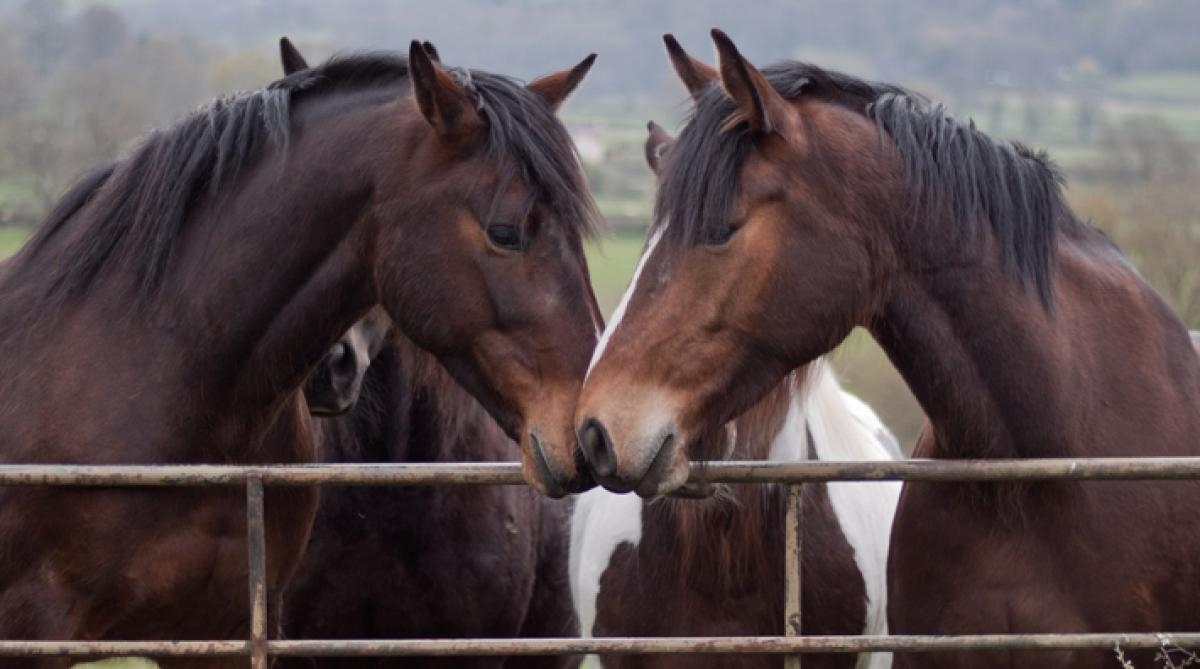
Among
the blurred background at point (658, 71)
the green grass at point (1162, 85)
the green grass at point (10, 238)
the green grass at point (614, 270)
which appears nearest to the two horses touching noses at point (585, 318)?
the blurred background at point (658, 71)

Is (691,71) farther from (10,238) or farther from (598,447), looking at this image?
(10,238)

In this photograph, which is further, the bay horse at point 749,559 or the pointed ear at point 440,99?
the bay horse at point 749,559

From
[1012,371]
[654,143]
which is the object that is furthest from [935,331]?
[654,143]

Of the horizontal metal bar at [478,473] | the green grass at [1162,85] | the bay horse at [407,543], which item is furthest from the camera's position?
the green grass at [1162,85]

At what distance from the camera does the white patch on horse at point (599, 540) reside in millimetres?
4230

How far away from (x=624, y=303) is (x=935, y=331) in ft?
2.28

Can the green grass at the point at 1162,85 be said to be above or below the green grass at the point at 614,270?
above

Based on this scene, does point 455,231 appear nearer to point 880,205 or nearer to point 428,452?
point 880,205

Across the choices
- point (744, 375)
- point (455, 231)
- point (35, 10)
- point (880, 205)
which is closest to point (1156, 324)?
point (880, 205)

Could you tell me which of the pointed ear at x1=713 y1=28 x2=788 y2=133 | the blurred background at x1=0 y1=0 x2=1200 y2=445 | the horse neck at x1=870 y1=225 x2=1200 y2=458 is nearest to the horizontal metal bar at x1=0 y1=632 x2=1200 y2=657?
the horse neck at x1=870 y1=225 x2=1200 y2=458

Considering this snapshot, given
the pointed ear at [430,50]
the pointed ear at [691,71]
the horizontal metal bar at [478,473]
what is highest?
the pointed ear at [430,50]

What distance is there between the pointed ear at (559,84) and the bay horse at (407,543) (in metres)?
1.21

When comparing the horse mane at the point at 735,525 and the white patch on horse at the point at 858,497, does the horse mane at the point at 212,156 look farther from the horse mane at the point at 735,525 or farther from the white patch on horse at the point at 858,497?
the white patch on horse at the point at 858,497

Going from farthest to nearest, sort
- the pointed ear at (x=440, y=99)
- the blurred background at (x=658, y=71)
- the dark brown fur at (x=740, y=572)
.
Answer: the blurred background at (x=658, y=71) → the dark brown fur at (x=740, y=572) → the pointed ear at (x=440, y=99)
